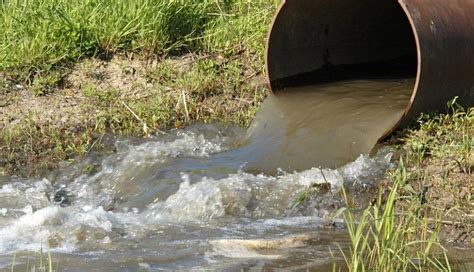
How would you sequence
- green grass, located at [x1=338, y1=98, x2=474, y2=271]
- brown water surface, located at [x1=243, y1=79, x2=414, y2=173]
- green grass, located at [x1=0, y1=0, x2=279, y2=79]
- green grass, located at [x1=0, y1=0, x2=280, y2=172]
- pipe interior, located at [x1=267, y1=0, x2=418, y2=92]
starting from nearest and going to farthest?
green grass, located at [x1=338, y1=98, x2=474, y2=271]
brown water surface, located at [x1=243, y1=79, x2=414, y2=173]
green grass, located at [x1=0, y1=0, x2=280, y2=172]
pipe interior, located at [x1=267, y1=0, x2=418, y2=92]
green grass, located at [x1=0, y1=0, x2=279, y2=79]

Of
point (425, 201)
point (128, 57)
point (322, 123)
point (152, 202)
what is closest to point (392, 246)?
point (425, 201)

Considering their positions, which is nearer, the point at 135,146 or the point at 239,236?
the point at 239,236

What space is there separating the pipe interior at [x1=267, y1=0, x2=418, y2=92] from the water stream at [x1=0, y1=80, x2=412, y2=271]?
26 cm

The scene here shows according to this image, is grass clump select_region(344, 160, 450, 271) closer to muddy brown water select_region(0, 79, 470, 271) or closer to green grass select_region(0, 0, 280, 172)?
muddy brown water select_region(0, 79, 470, 271)

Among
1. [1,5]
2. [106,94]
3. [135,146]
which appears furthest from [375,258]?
[1,5]

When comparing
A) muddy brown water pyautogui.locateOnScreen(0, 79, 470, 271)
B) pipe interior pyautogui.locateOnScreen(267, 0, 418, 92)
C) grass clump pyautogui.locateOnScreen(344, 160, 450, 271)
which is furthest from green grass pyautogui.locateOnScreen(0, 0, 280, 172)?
grass clump pyautogui.locateOnScreen(344, 160, 450, 271)

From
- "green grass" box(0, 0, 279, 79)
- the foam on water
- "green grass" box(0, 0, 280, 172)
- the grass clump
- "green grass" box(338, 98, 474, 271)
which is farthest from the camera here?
"green grass" box(0, 0, 279, 79)

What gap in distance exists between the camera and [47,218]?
5.37 metres

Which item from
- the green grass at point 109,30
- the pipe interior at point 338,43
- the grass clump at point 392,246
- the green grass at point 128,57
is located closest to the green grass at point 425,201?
the grass clump at point 392,246

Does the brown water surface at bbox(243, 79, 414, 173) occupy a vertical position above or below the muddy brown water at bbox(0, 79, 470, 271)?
above

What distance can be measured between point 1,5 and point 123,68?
1.21m

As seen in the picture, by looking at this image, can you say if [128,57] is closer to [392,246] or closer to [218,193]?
[218,193]

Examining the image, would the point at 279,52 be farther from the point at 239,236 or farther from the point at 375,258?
the point at 375,258

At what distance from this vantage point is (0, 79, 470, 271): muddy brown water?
15.6 feet
